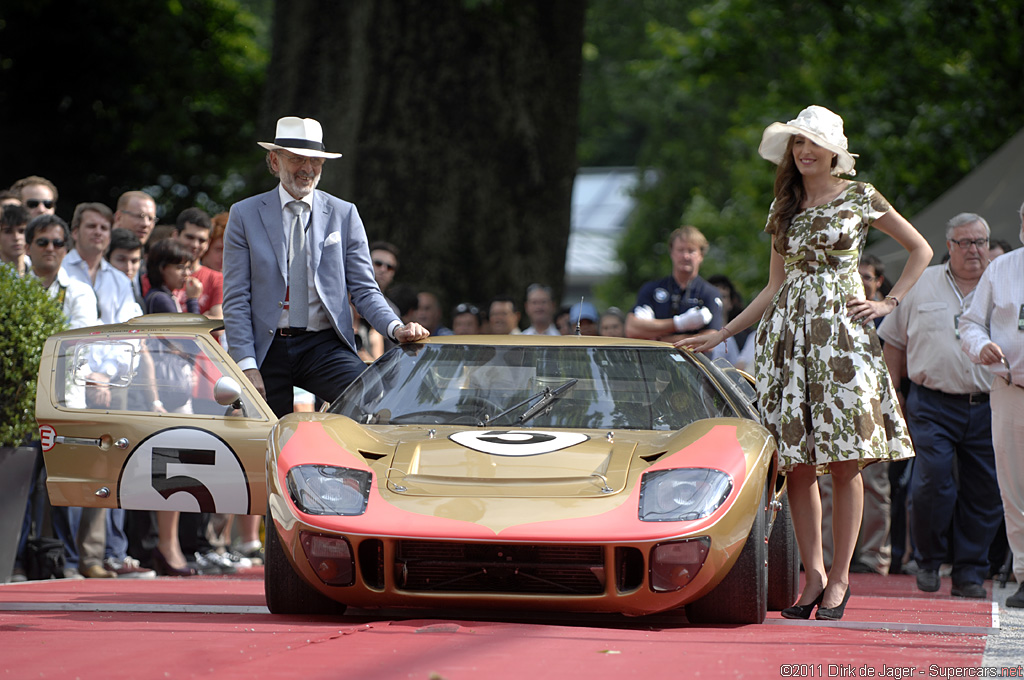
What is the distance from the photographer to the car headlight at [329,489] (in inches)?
198

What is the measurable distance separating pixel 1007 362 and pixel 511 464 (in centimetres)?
309

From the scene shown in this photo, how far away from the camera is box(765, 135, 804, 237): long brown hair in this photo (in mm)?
6004

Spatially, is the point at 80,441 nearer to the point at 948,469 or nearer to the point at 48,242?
the point at 48,242

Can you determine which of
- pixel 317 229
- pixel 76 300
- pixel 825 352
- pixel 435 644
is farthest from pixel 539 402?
pixel 76 300

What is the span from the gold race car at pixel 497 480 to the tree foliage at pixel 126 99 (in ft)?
39.4

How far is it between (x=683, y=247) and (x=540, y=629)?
5.25 metres

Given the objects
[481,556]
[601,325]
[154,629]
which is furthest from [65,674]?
[601,325]

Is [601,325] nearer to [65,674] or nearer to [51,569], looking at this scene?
[51,569]

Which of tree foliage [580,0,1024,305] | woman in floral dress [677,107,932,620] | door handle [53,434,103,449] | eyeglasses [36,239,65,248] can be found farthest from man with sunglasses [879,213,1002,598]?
A: tree foliage [580,0,1024,305]

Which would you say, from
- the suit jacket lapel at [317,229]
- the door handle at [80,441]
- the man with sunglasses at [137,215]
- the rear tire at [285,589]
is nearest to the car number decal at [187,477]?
the door handle at [80,441]

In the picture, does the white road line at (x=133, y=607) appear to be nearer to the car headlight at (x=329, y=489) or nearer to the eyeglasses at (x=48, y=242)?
the car headlight at (x=329, y=489)

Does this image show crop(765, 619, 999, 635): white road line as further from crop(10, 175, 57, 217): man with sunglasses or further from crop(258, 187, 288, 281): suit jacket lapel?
crop(10, 175, 57, 217): man with sunglasses

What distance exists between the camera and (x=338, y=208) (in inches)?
273

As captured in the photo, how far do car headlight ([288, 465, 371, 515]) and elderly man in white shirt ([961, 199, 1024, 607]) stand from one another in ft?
10.9
